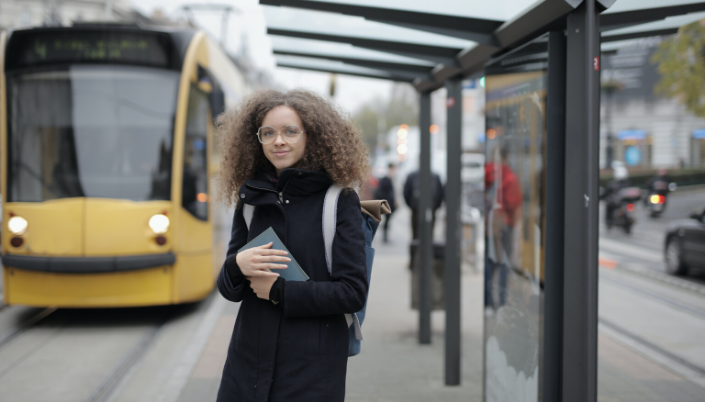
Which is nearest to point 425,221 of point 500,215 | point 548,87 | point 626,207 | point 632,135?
point 500,215

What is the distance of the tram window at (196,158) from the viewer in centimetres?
659

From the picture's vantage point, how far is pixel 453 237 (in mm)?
4594

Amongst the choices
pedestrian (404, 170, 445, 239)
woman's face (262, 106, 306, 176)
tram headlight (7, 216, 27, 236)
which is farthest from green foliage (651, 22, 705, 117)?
woman's face (262, 106, 306, 176)

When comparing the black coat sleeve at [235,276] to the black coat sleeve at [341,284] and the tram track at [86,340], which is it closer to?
the black coat sleeve at [341,284]

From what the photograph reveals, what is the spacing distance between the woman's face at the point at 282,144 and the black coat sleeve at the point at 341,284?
24cm

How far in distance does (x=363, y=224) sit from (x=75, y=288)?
16.0ft

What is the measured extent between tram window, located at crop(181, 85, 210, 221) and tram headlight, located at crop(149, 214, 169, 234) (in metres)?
0.30

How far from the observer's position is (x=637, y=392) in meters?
4.59

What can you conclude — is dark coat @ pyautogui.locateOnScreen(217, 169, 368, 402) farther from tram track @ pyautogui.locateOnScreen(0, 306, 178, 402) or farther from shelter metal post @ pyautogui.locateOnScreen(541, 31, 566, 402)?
tram track @ pyautogui.locateOnScreen(0, 306, 178, 402)

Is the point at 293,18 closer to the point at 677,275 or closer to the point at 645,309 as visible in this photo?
the point at 645,309

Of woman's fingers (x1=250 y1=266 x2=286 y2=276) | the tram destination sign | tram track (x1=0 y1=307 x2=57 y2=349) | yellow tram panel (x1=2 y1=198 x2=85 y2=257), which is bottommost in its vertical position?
tram track (x1=0 y1=307 x2=57 y2=349)

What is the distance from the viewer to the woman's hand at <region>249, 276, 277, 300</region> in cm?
193

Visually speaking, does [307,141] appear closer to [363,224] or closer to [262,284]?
[363,224]

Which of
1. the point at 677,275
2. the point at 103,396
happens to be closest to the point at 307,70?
the point at 103,396
